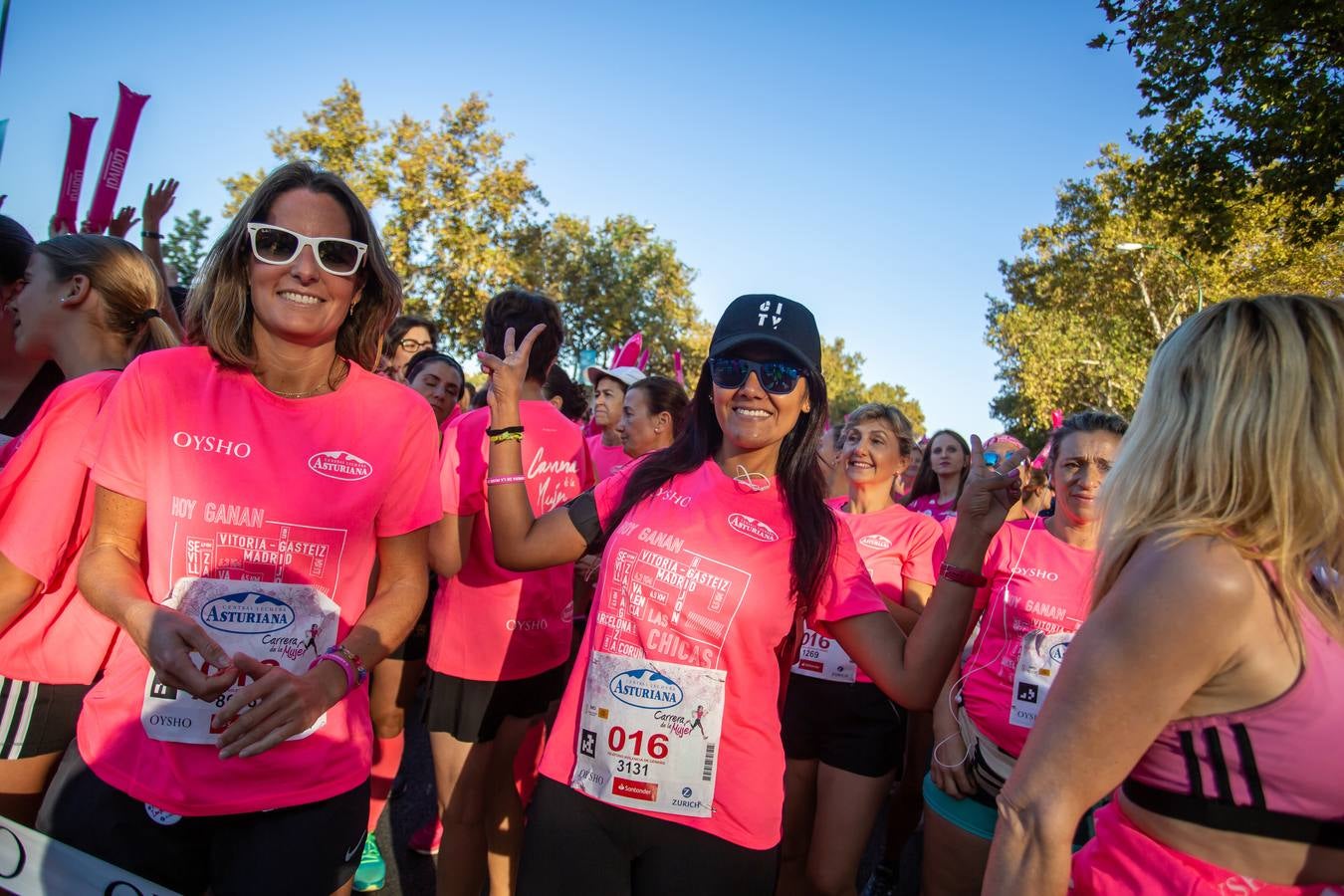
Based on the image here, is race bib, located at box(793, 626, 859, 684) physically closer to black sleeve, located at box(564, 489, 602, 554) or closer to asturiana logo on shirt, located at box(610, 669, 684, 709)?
black sleeve, located at box(564, 489, 602, 554)

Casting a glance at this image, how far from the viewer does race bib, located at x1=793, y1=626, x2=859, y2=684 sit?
3787 mm

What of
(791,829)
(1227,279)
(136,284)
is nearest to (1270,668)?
(791,829)

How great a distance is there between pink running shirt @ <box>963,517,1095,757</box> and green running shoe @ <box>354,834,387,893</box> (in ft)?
9.40

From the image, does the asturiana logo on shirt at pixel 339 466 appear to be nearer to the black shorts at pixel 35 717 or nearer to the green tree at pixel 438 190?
the black shorts at pixel 35 717

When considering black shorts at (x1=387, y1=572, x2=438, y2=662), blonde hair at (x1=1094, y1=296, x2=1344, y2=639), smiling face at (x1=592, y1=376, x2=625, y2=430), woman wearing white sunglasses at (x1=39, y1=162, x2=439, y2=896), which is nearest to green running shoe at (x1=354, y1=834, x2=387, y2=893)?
black shorts at (x1=387, y1=572, x2=438, y2=662)

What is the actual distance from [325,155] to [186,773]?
73.3 feet

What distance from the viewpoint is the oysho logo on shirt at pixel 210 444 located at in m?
1.90

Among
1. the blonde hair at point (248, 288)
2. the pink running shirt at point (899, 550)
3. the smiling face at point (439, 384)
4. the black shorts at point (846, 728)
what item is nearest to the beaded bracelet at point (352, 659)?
the blonde hair at point (248, 288)

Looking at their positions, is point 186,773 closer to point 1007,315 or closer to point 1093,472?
point 1093,472

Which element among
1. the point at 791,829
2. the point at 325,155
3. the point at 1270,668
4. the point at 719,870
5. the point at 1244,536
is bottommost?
the point at 791,829

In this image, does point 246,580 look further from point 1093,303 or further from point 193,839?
point 1093,303

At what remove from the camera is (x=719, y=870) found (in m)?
2.10

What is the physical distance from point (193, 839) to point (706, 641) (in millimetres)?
1283

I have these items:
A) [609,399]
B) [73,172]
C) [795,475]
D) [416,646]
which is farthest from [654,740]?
[73,172]
